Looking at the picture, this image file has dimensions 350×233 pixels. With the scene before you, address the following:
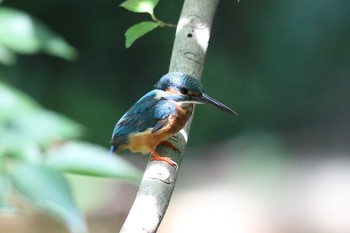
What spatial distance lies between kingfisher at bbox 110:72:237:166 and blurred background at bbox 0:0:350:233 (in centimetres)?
231

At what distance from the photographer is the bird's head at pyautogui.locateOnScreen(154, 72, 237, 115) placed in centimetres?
124

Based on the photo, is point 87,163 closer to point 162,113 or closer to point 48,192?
point 48,192

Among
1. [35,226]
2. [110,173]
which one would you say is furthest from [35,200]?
[35,226]

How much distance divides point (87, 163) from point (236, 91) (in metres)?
3.62

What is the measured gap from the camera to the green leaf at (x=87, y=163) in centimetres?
60

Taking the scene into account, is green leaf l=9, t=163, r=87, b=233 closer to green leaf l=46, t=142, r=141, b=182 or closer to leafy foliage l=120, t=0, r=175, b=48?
green leaf l=46, t=142, r=141, b=182

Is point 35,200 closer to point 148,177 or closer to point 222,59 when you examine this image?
point 148,177

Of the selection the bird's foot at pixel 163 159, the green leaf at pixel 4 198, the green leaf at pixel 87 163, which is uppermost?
the bird's foot at pixel 163 159

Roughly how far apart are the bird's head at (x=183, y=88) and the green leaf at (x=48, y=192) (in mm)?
672

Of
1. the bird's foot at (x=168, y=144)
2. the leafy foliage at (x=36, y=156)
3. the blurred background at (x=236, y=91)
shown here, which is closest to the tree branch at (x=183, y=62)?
the bird's foot at (x=168, y=144)

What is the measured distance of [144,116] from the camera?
4.48 feet

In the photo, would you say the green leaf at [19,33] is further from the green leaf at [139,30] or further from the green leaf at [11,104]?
the green leaf at [139,30]

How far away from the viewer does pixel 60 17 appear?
4102 millimetres

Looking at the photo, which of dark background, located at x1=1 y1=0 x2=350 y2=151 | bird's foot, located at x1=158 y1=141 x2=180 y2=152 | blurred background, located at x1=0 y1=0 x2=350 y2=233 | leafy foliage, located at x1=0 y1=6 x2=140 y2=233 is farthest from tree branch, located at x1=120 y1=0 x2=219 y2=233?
dark background, located at x1=1 y1=0 x2=350 y2=151
